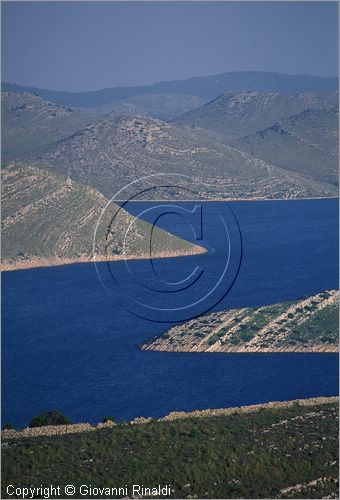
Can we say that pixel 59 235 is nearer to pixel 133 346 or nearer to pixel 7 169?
pixel 7 169

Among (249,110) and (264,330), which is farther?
(249,110)

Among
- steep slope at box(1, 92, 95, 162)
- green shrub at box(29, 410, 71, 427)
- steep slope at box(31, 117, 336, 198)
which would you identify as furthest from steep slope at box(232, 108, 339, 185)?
green shrub at box(29, 410, 71, 427)

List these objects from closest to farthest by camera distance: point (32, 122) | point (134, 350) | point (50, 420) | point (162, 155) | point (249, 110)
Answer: point (50, 420)
point (134, 350)
point (162, 155)
point (32, 122)
point (249, 110)

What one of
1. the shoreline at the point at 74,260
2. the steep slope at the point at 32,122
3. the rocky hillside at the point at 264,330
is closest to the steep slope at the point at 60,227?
the shoreline at the point at 74,260

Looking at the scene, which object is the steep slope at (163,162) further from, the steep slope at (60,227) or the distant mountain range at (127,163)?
the steep slope at (60,227)

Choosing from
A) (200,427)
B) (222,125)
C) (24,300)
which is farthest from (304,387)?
(222,125)

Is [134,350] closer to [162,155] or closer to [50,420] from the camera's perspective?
Result: [50,420]

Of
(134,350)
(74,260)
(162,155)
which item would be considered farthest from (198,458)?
(162,155)
